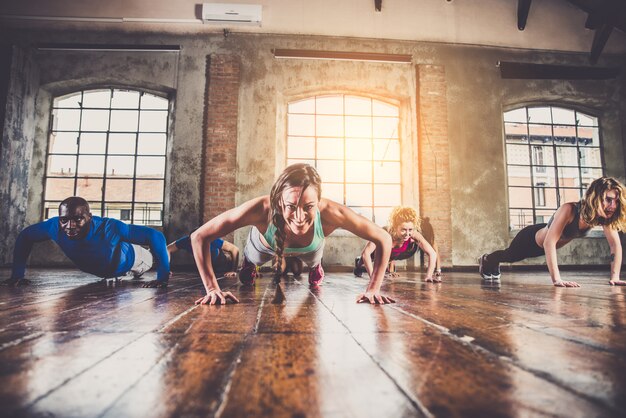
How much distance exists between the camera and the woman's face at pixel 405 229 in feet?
12.6

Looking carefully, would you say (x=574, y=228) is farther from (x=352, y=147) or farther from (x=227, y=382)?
(x=352, y=147)

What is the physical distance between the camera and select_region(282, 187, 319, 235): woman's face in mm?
1941

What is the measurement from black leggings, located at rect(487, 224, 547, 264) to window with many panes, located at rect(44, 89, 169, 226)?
16.9 ft

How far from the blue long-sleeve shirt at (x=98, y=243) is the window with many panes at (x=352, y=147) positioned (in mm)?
3559

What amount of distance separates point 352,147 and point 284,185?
179 inches

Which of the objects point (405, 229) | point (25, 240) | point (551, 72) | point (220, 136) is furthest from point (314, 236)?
point (551, 72)

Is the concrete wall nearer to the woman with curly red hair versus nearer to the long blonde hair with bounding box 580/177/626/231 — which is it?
the woman with curly red hair

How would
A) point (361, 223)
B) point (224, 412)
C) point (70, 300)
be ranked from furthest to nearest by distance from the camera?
point (361, 223) → point (70, 300) → point (224, 412)

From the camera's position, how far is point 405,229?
12.6 feet

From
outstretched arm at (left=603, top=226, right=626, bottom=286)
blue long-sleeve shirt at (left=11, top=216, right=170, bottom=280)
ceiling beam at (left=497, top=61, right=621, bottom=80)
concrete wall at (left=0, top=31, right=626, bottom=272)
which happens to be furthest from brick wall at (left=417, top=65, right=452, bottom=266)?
blue long-sleeve shirt at (left=11, top=216, right=170, bottom=280)

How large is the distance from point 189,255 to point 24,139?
3.47 metres

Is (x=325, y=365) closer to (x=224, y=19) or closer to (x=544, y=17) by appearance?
(x=224, y=19)

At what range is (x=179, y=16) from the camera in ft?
20.0

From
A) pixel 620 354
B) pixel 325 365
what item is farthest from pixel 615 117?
Result: pixel 325 365
